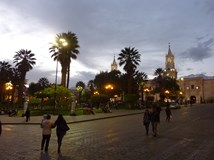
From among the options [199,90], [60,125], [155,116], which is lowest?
[60,125]

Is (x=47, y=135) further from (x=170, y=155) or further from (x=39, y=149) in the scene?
(x=170, y=155)

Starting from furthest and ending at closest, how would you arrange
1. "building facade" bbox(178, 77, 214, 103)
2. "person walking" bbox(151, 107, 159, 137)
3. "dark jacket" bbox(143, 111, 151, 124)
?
"building facade" bbox(178, 77, 214, 103)
"dark jacket" bbox(143, 111, 151, 124)
"person walking" bbox(151, 107, 159, 137)

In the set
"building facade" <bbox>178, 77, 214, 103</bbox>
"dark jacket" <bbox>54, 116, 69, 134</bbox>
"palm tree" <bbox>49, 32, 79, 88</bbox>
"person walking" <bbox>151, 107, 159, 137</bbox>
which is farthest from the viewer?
"building facade" <bbox>178, 77, 214, 103</bbox>

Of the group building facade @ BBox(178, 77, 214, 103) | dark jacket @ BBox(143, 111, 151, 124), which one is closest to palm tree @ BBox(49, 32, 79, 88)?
dark jacket @ BBox(143, 111, 151, 124)

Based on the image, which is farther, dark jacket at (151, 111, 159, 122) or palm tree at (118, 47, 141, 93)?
palm tree at (118, 47, 141, 93)

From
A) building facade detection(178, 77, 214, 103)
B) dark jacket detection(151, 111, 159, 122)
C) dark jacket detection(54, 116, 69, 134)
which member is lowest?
dark jacket detection(54, 116, 69, 134)

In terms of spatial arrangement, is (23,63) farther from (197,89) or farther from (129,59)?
(197,89)

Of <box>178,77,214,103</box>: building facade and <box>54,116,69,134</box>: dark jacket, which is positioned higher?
<box>178,77,214,103</box>: building facade

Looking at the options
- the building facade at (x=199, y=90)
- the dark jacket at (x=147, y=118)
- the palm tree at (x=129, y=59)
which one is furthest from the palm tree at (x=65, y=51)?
the building facade at (x=199, y=90)

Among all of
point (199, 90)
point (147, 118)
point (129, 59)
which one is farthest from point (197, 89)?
point (147, 118)

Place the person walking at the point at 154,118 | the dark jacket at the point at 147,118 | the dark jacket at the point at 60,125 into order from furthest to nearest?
1. the dark jacket at the point at 147,118
2. the person walking at the point at 154,118
3. the dark jacket at the point at 60,125

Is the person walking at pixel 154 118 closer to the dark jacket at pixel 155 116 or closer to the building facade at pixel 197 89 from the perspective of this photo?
the dark jacket at pixel 155 116

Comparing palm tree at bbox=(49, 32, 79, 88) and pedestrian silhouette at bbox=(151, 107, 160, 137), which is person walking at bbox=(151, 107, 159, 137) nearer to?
pedestrian silhouette at bbox=(151, 107, 160, 137)

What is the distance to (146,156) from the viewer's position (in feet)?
33.7
